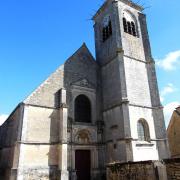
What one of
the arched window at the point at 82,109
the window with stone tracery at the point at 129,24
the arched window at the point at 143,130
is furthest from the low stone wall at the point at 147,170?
the window with stone tracery at the point at 129,24

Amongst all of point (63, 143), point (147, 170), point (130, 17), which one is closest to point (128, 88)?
point (63, 143)

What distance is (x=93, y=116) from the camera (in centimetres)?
1620

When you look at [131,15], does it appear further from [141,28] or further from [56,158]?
[56,158]

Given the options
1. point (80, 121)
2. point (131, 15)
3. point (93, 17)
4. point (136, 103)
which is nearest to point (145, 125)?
point (136, 103)

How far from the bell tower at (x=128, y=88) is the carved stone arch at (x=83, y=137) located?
139 centimetres

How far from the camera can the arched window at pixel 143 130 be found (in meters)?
15.0

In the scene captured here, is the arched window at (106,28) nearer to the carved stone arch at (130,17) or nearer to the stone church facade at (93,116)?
the stone church facade at (93,116)

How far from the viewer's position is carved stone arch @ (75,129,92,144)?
15.0 metres

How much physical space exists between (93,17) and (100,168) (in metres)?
15.2

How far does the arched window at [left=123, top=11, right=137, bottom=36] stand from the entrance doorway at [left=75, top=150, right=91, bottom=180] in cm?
1135

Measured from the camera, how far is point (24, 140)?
42.1 ft

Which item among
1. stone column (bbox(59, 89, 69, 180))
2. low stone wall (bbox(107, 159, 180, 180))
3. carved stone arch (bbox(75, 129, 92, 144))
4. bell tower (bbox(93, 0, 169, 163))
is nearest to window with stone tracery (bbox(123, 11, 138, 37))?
bell tower (bbox(93, 0, 169, 163))

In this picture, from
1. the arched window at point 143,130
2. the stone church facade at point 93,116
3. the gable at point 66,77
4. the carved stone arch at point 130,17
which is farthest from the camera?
the carved stone arch at point 130,17

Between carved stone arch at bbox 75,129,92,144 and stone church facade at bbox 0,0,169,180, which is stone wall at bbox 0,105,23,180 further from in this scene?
carved stone arch at bbox 75,129,92,144
